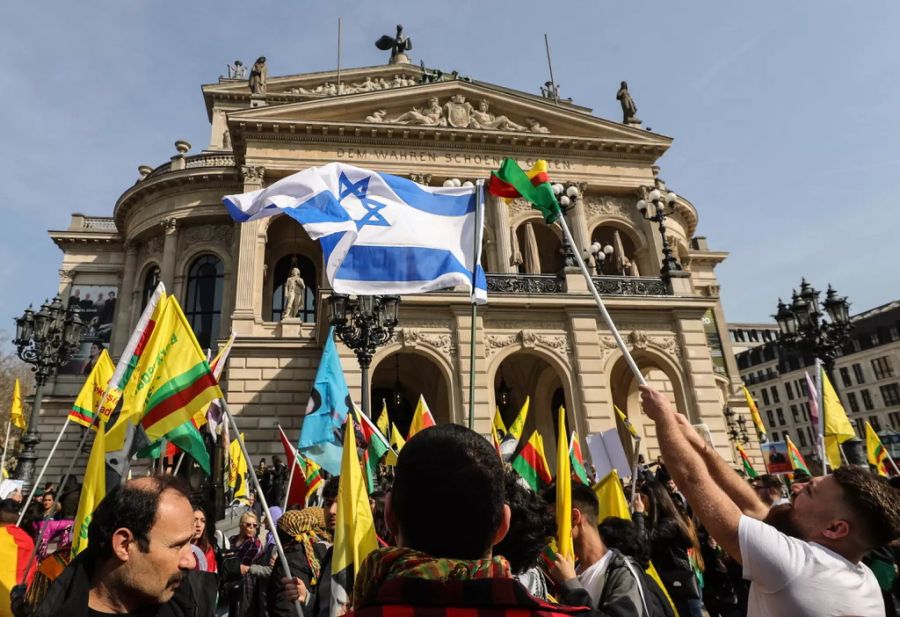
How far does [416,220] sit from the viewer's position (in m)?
7.25

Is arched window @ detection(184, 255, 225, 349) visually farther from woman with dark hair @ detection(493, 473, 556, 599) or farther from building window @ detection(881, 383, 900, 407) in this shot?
building window @ detection(881, 383, 900, 407)

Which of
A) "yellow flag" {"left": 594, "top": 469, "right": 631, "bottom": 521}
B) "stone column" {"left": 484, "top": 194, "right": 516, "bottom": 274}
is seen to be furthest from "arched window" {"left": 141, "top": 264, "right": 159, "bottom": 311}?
"yellow flag" {"left": 594, "top": 469, "right": 631, "bottom": 521}

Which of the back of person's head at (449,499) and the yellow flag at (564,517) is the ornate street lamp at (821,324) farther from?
the back of person's head at (449,499)

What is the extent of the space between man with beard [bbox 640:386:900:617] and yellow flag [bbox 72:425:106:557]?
10.8ft

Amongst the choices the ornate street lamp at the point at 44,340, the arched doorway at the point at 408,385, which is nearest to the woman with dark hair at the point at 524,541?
the ornate street lamp at the point at 44,340

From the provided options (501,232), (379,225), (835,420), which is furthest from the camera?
(501,232)

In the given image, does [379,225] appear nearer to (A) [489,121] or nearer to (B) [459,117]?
(B) [459,117]

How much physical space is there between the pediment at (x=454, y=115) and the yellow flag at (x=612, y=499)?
943 inches

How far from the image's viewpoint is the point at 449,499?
1.54 metres

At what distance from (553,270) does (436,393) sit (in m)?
10.2

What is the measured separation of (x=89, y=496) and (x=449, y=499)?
3.22 m

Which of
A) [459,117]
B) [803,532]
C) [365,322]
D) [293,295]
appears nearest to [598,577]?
[803,532]

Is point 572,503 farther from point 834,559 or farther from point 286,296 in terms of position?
point 286,296

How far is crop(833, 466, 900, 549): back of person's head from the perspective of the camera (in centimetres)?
214
